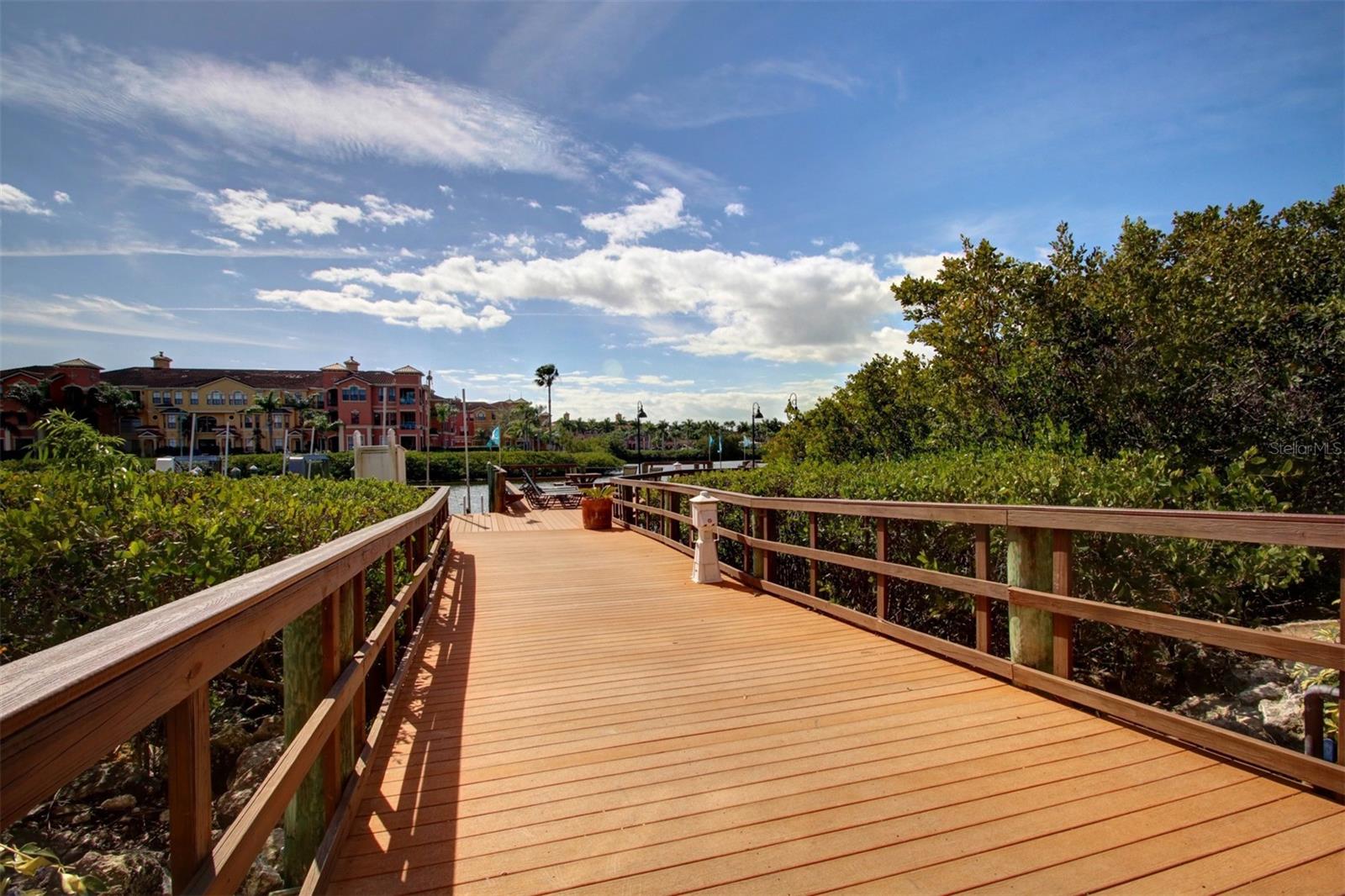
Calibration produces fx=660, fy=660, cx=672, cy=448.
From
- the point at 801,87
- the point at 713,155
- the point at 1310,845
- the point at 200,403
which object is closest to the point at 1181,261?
the point at 801,87

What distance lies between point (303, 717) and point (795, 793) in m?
1.66

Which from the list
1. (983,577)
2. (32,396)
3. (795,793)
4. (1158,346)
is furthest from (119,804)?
(32,396)

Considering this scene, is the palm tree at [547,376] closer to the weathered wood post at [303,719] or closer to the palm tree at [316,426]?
the palm tree at [316,426]

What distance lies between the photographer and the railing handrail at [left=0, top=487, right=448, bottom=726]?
75 cm

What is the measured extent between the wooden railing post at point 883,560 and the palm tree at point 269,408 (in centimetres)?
7023

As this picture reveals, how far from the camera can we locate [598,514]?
1252cm

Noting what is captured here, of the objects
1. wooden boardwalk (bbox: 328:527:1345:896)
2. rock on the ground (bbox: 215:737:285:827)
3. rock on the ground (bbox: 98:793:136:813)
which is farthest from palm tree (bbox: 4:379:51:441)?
wooden boardwalk (bbox: 328:527:1345:896)

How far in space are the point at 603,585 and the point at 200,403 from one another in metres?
75.9

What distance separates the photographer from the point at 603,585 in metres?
6.63

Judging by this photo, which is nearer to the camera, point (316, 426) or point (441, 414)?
point (316, 426)

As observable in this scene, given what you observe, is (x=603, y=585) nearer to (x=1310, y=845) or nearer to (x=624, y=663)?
(x=624, y=663)

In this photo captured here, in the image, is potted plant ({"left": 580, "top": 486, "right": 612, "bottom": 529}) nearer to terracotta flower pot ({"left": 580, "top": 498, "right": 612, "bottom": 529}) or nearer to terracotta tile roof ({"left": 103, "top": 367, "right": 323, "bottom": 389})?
terracotta flower pot ({"left": 580, "top": 498, "right": 612, "bottom": 529})

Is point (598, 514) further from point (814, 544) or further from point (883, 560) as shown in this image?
point (883, 560)

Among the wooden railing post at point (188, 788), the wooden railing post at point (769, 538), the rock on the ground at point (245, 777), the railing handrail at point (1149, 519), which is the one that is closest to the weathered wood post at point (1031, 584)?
the railing handrail at point (1149, 519)
